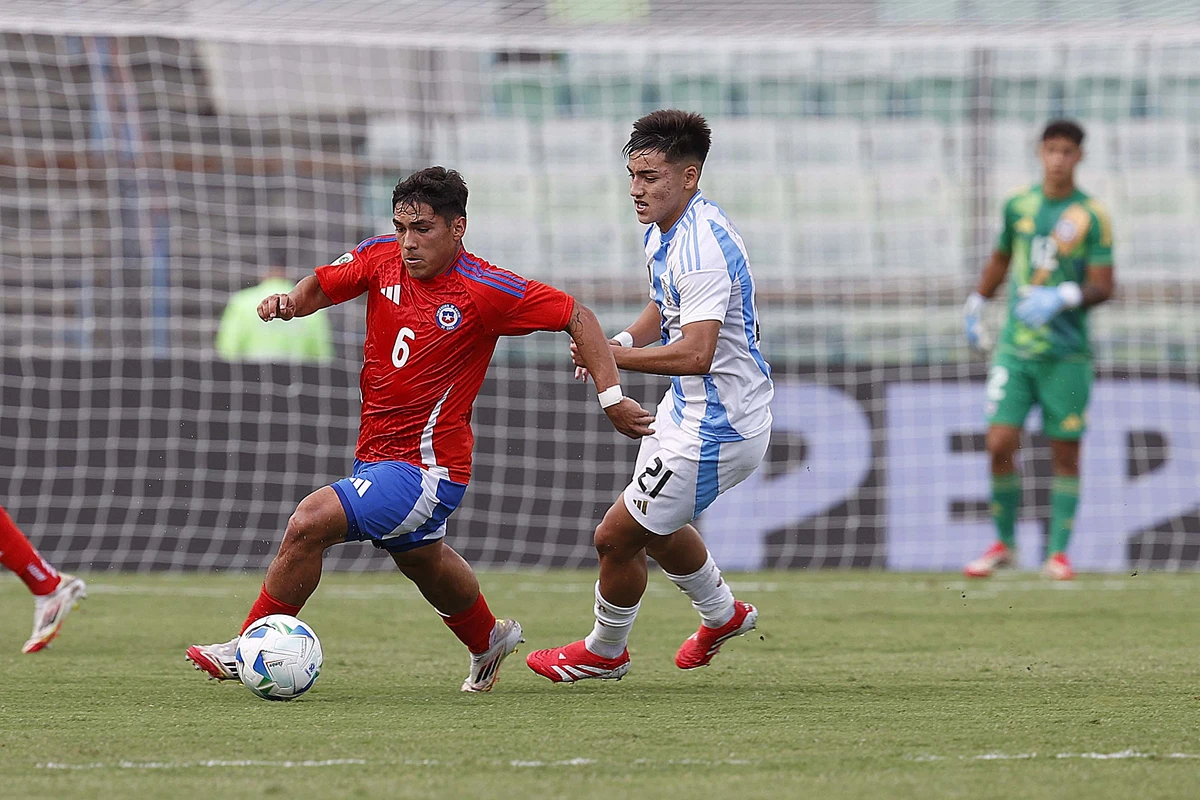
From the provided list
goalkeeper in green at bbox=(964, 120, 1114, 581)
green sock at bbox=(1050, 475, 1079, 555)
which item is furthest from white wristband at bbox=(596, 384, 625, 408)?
green sock at bbox=(1050, 475, 1079, 555)

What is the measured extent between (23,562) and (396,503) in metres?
2.15

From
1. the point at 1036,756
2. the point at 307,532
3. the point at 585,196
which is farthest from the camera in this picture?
the point at 585,196

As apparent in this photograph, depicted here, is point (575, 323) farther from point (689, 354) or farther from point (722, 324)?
point (722, 324)

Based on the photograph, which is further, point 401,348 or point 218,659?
point 401,348

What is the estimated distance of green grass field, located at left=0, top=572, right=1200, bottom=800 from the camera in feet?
11.9

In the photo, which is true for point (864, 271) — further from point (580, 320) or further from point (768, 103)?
point (580, 320)

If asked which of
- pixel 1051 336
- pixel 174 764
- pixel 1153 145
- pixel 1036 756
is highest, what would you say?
pixel 1153 145

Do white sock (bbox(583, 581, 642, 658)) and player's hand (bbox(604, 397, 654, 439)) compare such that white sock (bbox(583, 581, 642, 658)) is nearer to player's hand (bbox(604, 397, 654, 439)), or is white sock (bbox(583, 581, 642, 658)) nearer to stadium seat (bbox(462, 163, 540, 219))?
player's hand (bbox(604, 397, 654, 439))

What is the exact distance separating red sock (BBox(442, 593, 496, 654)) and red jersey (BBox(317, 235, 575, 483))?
0.46 meters

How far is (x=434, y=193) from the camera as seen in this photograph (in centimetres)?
496

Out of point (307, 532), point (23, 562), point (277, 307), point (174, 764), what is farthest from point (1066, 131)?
point (174, 764)

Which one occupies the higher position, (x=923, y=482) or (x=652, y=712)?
(x=652, y=712)

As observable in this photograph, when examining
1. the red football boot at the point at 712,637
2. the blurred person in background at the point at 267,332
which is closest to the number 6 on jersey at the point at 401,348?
the red football boot at the point at 712,637

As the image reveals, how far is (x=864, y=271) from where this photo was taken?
13.5m
